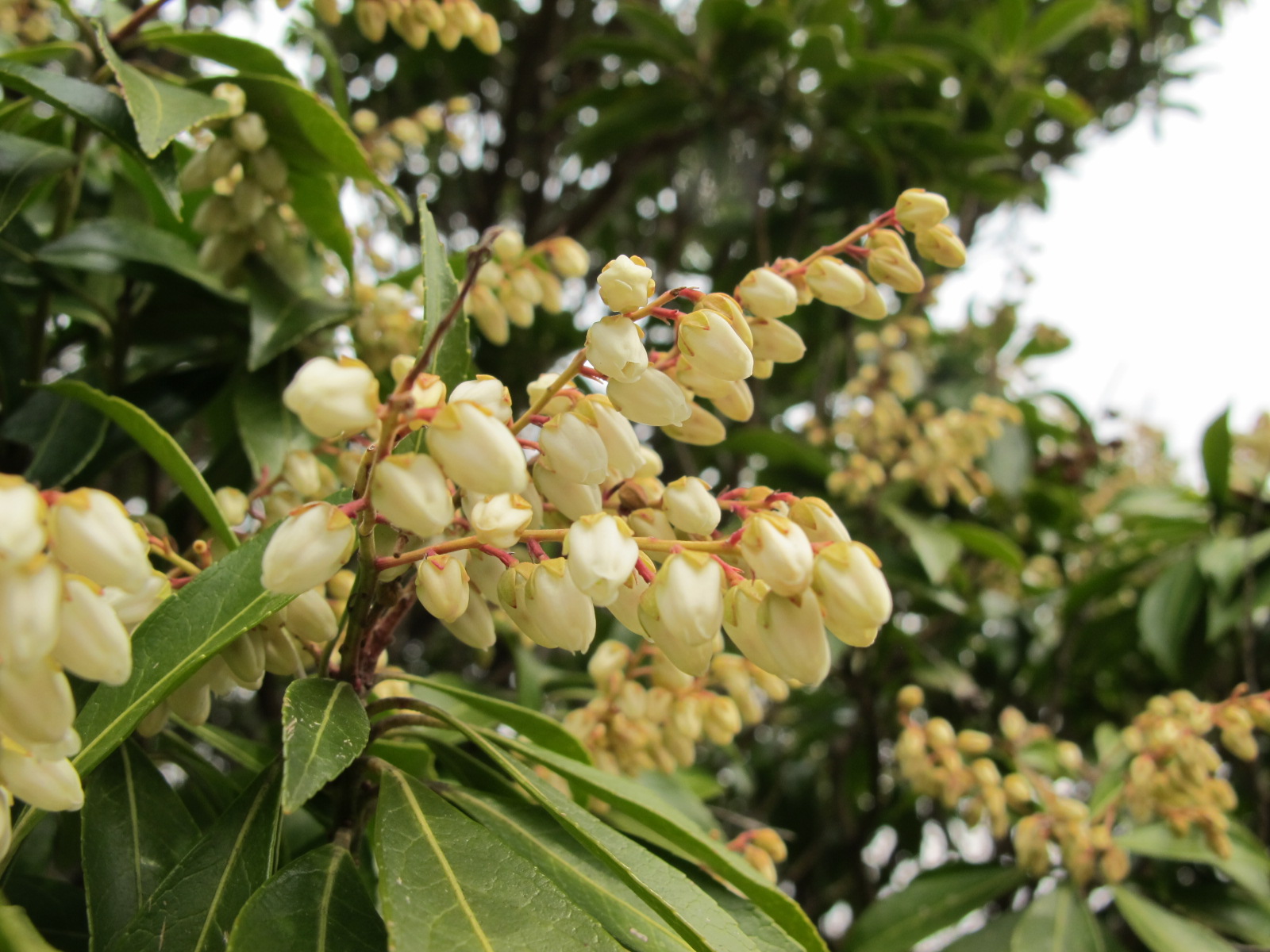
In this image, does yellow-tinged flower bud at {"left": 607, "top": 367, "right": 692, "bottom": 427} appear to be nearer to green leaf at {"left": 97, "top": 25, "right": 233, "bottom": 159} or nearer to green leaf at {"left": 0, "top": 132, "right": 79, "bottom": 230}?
green leaf at {"left": 97, "top": 25, "right": 233, "bottom": 159}

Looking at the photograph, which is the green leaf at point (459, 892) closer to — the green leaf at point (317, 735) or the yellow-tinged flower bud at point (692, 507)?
the green leaf at point (317, 735)

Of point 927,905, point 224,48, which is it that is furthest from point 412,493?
point 927,905

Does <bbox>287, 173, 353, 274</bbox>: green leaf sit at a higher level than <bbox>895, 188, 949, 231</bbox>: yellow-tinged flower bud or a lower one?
lower

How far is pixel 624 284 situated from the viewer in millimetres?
656

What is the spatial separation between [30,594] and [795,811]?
258cm

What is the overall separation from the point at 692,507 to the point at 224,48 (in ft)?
3.07

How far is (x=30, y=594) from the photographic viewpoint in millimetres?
461

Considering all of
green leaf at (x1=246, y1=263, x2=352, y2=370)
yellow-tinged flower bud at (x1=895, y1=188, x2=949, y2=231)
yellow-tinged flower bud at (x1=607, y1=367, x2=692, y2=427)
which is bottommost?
green leaf at (x1=246, y1=263, x2=352, y2=370)

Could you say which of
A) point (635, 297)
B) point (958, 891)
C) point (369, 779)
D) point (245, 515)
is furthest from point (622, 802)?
point (958, 891)

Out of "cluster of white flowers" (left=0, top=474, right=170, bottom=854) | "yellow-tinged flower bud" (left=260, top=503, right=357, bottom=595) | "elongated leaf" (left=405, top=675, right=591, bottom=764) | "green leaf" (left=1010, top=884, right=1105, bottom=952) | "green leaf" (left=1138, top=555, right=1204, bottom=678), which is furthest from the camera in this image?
"green leaf" (left=1138, top=555, right=1204, bottom=678)

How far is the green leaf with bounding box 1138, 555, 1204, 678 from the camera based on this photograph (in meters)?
1.99

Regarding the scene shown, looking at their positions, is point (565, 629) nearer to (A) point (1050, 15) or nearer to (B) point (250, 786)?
(B) point (250, 786)

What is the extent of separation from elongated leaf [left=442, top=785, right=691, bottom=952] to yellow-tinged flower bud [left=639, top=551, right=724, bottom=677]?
0.82 feet

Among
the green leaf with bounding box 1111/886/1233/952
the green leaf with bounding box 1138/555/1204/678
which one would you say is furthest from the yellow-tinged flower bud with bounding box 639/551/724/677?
the green leaf with bounding box 1138/555/1204/678
